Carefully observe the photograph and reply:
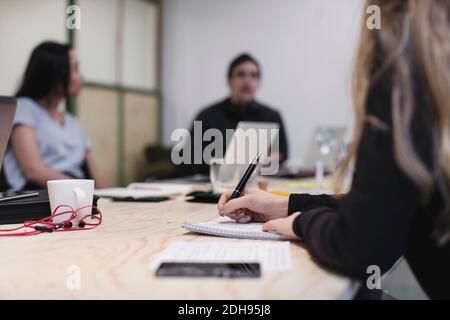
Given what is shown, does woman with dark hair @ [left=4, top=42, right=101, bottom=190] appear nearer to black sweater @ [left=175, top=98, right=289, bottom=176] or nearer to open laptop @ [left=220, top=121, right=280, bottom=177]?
open laptop @ [left=220, top=121, right=280, bottom=177]

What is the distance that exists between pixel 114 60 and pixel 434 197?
3.87m

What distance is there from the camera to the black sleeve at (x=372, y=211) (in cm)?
68

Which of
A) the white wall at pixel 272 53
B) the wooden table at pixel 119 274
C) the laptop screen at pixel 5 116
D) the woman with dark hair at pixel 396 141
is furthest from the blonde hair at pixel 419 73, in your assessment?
the white wall at pixel 272 53

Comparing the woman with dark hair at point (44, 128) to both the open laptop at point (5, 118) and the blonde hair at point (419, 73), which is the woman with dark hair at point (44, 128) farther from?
the blonde hair at point (419, 73)

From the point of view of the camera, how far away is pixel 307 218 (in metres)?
0.87

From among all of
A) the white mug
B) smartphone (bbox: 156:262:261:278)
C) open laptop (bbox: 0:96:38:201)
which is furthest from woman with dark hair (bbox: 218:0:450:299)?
open laptop (bbox: 0:96:38:201)

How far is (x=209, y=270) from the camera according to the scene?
A: 0.71m

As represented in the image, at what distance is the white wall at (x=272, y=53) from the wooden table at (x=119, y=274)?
3.29 m

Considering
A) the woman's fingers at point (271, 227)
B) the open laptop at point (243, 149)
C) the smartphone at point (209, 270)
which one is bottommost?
the smartphone at point (209, 270)

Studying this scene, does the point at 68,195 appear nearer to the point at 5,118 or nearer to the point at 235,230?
the point at 5,118

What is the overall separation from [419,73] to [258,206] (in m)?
0.50

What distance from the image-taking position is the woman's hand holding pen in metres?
1.07

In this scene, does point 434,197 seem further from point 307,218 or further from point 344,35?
point 344,35

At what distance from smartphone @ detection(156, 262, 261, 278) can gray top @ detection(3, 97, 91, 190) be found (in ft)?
5.48
